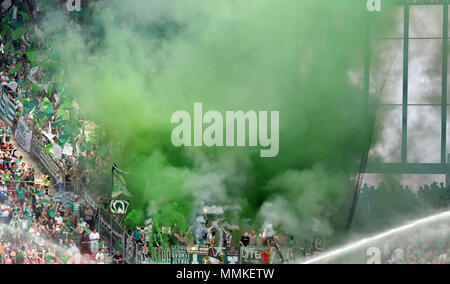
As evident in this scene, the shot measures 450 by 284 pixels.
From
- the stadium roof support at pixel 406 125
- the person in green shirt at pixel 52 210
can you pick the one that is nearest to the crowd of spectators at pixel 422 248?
the stadium roof support at pixel 406 125

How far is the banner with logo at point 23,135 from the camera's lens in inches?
464

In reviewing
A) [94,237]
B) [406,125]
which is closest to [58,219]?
[94,237]

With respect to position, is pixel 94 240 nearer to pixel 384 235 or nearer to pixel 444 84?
pixel 384 235

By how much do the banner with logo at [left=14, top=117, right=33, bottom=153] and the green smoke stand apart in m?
1.49

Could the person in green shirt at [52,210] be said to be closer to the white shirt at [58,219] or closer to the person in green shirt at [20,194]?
the white shirt at [58,219]

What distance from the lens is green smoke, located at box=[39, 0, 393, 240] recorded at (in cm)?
1099

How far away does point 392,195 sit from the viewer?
11242mm

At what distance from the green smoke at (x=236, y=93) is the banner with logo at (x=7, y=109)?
165 cm

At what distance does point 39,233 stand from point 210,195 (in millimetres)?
3110

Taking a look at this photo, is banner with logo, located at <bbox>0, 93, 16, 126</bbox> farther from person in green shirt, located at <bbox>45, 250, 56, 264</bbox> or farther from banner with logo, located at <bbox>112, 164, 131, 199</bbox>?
person in green shirt, located at <bbox>45, 250, 56, 264</bbox>

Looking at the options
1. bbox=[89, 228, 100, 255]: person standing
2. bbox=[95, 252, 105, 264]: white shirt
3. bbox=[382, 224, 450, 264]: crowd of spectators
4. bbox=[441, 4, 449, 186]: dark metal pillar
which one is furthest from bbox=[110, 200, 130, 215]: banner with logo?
bbox=[441, 4, 449, 186]: dark metal pillar

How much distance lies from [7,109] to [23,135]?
567mm
